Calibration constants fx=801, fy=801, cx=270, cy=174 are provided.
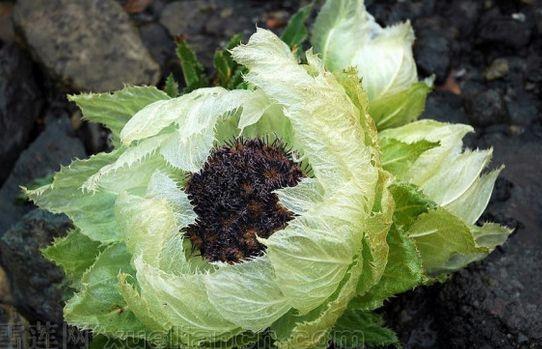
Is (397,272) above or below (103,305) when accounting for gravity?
above

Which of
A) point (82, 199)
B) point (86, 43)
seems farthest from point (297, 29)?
point (82, 199)

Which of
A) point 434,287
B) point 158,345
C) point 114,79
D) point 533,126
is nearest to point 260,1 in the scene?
point 114,79

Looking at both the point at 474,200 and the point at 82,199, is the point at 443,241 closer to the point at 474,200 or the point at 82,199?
the point at 474,200

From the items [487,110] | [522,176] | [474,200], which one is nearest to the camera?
[474,200]

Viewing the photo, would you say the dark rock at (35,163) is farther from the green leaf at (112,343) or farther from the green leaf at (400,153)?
the green leaf at (400,153)

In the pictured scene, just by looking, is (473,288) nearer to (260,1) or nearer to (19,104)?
(260,1)

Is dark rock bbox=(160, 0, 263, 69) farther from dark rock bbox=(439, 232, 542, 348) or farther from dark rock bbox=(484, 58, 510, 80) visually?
dark rock bbox=(439, 232, 542, 348)

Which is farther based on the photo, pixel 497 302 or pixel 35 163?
pixel 35 163

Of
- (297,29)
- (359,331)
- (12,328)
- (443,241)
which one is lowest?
(12,328)
